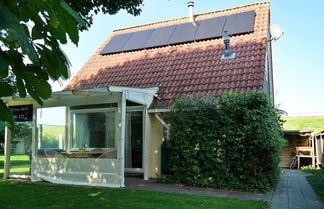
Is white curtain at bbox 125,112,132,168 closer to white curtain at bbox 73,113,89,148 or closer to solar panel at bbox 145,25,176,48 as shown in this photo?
white curtain at bbox 73,113,89,148

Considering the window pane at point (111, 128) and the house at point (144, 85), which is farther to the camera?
the window pane at point (111, 128)

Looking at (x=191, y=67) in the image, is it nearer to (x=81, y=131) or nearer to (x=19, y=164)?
(x=81, y=131)

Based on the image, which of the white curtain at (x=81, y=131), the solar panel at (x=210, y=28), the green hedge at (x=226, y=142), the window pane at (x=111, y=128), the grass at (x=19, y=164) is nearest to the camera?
the green hedge at (x=226, y=142)

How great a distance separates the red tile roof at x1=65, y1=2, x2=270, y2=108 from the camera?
35.2 ft

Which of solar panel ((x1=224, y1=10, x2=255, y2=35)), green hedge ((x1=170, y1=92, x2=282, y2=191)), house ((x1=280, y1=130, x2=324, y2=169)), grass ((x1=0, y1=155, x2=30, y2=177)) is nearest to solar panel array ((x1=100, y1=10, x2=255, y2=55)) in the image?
solar panel ((x1=224, y1=10, x2=255, y2=35))

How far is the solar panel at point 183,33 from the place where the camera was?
46.1ft

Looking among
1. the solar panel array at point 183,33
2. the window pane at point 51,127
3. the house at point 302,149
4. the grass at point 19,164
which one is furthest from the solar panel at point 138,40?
the house at point 302,149

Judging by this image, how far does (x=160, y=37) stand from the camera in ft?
48.9

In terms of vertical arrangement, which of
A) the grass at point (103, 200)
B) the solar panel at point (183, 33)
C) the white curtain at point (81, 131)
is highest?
the solar panel at point (183, 33)

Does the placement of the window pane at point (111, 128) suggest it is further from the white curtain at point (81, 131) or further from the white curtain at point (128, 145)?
the white curtain at point (81, 131)

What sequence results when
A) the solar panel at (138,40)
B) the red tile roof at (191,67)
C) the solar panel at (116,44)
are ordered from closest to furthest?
the red tile roof at (191,67) → the solar panel at (138,40) → the solar panel at (116,44)

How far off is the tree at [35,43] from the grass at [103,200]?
534 centimetres

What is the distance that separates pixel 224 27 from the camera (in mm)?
13633

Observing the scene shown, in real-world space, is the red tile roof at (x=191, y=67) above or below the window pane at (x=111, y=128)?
above
